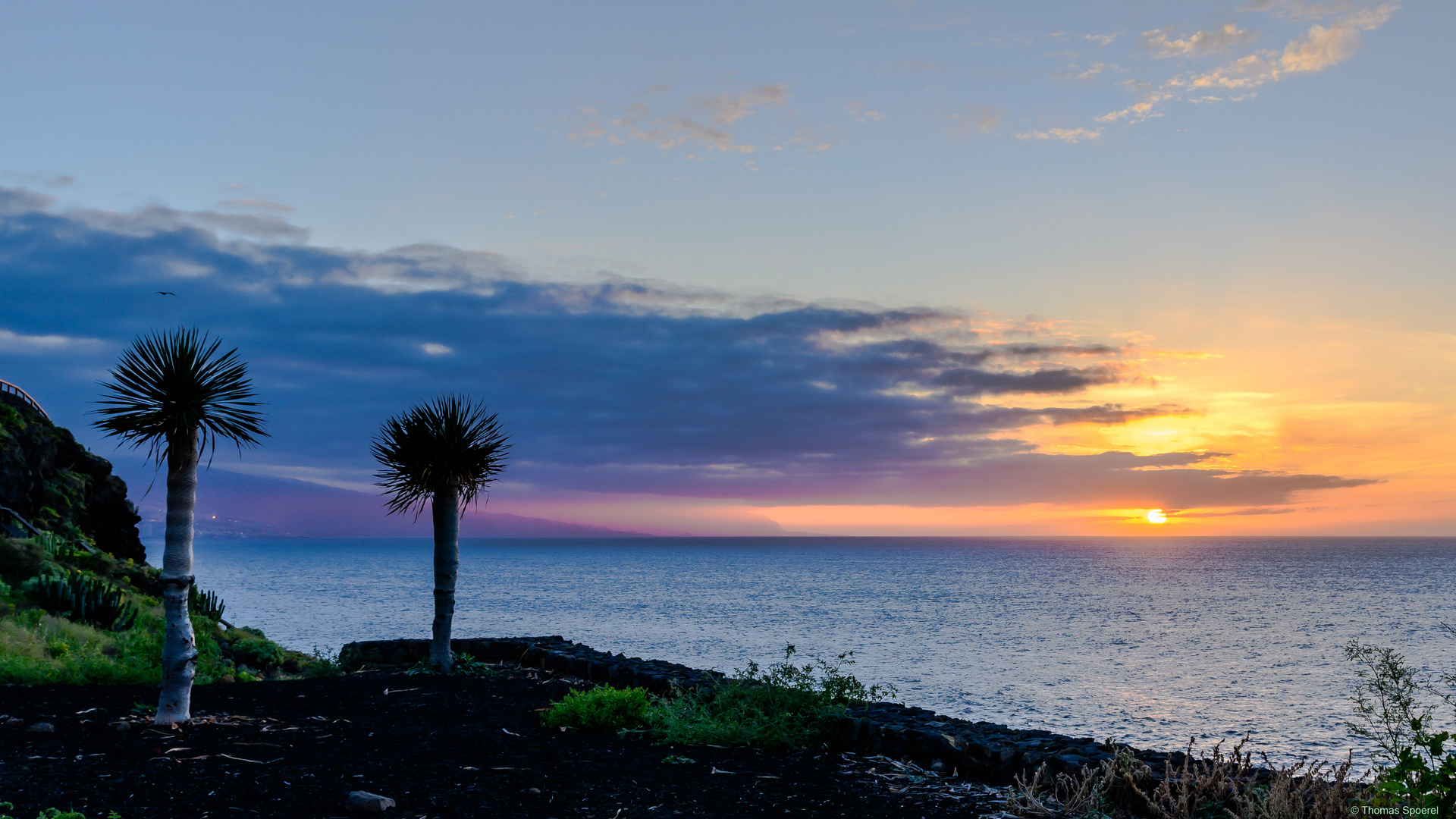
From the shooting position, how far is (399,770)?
933 centimetres

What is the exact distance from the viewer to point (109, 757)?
9.29 metres

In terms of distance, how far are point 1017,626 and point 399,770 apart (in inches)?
2101

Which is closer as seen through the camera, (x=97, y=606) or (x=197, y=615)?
(x=97, y=606)

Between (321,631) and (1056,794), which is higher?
(1056,794)

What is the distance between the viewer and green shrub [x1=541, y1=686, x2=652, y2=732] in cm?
1162

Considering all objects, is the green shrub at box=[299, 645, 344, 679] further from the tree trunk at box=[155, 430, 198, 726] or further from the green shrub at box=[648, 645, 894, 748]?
the green shrub at box=[648, 645, 894, 748]

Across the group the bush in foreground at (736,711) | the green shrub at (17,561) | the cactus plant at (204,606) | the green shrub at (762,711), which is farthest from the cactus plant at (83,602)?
the green shrub at (762,711)

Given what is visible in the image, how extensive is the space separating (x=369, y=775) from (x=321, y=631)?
166ft

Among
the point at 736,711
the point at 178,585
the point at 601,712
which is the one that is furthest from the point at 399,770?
the point at 178,585

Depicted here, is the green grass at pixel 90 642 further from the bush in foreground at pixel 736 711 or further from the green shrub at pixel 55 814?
the bush in foreground at pixel 736 711

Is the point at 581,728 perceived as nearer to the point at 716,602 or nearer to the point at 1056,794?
the point at 1056,794

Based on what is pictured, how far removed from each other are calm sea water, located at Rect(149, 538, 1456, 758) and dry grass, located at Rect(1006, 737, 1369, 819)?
51.9 ft

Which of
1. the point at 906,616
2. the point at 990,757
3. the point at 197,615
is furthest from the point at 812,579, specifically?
the point at 990,757

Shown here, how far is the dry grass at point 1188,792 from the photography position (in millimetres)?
7105
